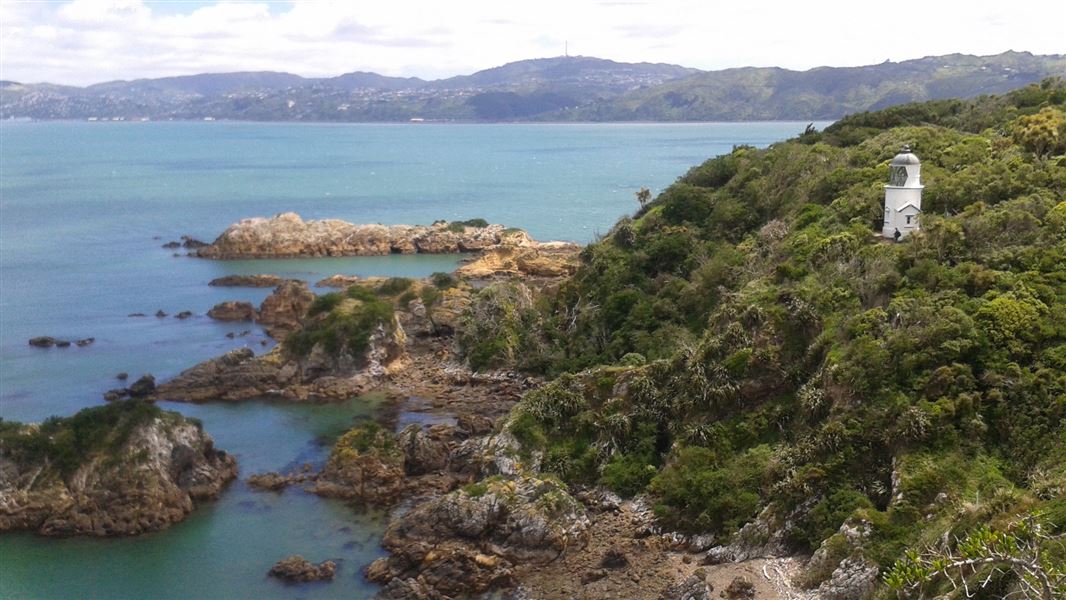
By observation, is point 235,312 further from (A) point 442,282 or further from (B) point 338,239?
(B) point 338,239

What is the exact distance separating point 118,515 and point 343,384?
13.8 meters

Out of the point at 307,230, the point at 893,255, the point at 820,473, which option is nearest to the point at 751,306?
the point at 893,255

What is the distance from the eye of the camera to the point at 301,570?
2558cm

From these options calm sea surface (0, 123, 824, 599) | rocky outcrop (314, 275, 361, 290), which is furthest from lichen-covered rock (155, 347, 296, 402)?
rocky outcrop (314, 275, 361, 290)

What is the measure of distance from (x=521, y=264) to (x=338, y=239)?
20361 millimetres

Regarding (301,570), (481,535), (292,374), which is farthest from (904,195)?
(292,374)

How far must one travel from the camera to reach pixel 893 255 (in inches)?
1192

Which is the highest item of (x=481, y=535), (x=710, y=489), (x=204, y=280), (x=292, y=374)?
(x=204, y=280)

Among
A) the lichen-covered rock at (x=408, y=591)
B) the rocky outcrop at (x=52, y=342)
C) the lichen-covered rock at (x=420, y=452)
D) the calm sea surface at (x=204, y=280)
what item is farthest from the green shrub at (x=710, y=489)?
the rocky outcrop at (x=52, y=342)

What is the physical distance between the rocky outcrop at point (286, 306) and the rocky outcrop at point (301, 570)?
27.2 meters

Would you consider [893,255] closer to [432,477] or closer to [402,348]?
[432,477]

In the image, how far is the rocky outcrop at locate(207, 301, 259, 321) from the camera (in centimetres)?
5462

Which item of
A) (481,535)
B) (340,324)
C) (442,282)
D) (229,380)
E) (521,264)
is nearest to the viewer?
(481,535)

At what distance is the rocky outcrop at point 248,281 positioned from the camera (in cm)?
6353
